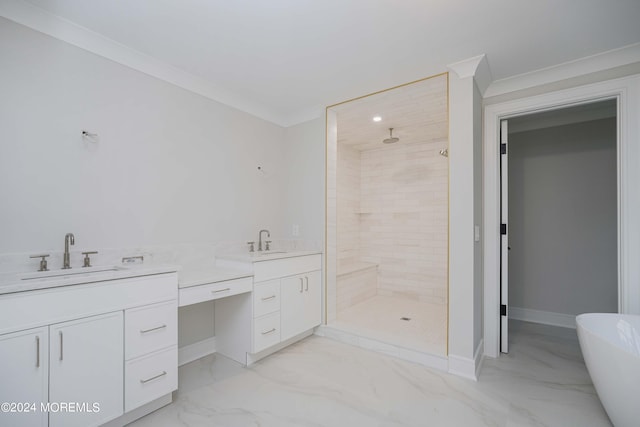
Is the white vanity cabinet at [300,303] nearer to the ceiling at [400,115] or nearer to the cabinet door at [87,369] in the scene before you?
the cabinet door at [87,369]

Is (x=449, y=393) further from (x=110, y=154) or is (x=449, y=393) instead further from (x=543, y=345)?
(x=110, y=154)

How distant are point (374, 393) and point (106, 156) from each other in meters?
2.60

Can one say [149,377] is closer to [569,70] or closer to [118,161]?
[118,161]

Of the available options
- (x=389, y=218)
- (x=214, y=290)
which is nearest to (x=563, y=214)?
(x=389, y=218)

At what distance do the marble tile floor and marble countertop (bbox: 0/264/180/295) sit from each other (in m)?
→ 0.92

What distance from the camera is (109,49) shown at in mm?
2100

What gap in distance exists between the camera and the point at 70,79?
6.39 feet

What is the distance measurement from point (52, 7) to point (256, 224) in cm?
220

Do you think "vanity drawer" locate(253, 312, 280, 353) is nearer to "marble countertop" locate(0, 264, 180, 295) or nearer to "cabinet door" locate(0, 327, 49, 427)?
"marble countertop" locate(0, 264, 180, 295)

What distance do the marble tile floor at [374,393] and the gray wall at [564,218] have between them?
107 cm

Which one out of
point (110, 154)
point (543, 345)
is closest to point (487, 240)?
point (543, 345)

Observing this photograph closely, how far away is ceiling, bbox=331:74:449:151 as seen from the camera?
9.11ft

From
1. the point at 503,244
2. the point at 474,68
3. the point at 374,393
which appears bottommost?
the point at 374,393

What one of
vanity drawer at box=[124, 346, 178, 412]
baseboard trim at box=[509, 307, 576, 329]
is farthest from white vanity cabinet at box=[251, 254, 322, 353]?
baseboard trim at box=[509, 307, 576, 329]
